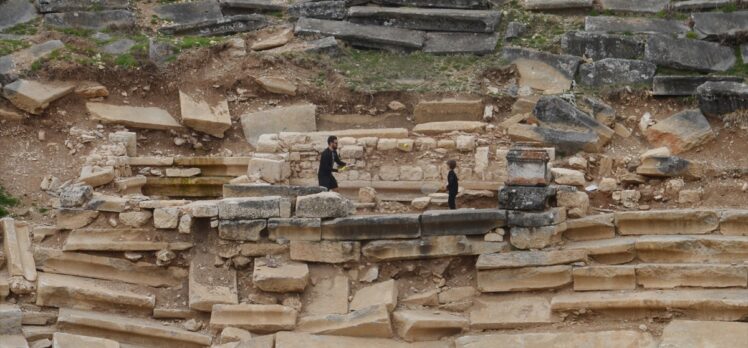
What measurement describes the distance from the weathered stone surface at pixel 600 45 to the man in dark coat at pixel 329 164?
177 inches

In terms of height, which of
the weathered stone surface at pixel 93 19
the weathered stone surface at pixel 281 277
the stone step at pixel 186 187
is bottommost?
the weathered stone surface at pixel 281 277

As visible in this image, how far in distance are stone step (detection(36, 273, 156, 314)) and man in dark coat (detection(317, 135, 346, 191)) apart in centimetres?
232

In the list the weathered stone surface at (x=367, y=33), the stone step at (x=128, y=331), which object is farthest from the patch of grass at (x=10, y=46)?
the stone step at (x=128, y=331)

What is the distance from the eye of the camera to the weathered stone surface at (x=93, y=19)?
776 inches

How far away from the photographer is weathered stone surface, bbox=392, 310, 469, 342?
14109mm

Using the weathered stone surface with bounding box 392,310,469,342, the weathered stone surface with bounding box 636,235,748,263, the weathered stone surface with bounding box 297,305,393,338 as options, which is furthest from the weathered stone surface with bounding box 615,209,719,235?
the weathered stone surface with bounding box 297,305,393,338

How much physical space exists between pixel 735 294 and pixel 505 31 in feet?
22.6

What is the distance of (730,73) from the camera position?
59.7 ft

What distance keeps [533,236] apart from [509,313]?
0.91m

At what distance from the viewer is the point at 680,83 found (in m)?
17.7

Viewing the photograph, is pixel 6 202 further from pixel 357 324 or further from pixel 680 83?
pixel 680 83

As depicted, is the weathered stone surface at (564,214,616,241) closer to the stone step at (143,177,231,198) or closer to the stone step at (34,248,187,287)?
the stone step at (34,248,187,287)

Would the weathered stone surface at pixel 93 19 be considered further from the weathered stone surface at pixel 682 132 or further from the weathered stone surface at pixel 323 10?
the weathered stone surface at pixel 682 132

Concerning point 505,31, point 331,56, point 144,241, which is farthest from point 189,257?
point 505,31
